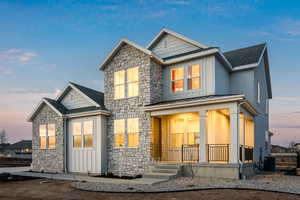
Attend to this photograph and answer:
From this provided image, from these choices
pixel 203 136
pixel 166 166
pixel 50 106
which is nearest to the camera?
pixel 203 136

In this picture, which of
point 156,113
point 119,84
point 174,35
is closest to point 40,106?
point 119,84

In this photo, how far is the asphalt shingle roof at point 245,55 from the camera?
52.9 ft

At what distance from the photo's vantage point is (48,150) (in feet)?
56.7

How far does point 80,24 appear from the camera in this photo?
22.3m

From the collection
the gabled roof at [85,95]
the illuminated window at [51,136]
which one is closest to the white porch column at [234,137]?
the gabled roof at [85,95]

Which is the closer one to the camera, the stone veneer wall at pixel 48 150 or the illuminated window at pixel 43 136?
the stone veneer wall at pixel 48 150

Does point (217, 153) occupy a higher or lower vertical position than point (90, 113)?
lower

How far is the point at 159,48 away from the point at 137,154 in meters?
7.07

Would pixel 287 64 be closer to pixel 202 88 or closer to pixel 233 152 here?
pixel 202 88

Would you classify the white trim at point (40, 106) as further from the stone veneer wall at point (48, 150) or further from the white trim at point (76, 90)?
the white trim at point (76, 90)

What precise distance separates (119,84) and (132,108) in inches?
74.2

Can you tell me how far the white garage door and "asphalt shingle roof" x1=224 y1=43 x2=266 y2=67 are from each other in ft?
31.1

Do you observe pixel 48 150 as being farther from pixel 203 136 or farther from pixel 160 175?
pixel 203 136

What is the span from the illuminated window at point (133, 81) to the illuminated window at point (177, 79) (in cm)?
215
